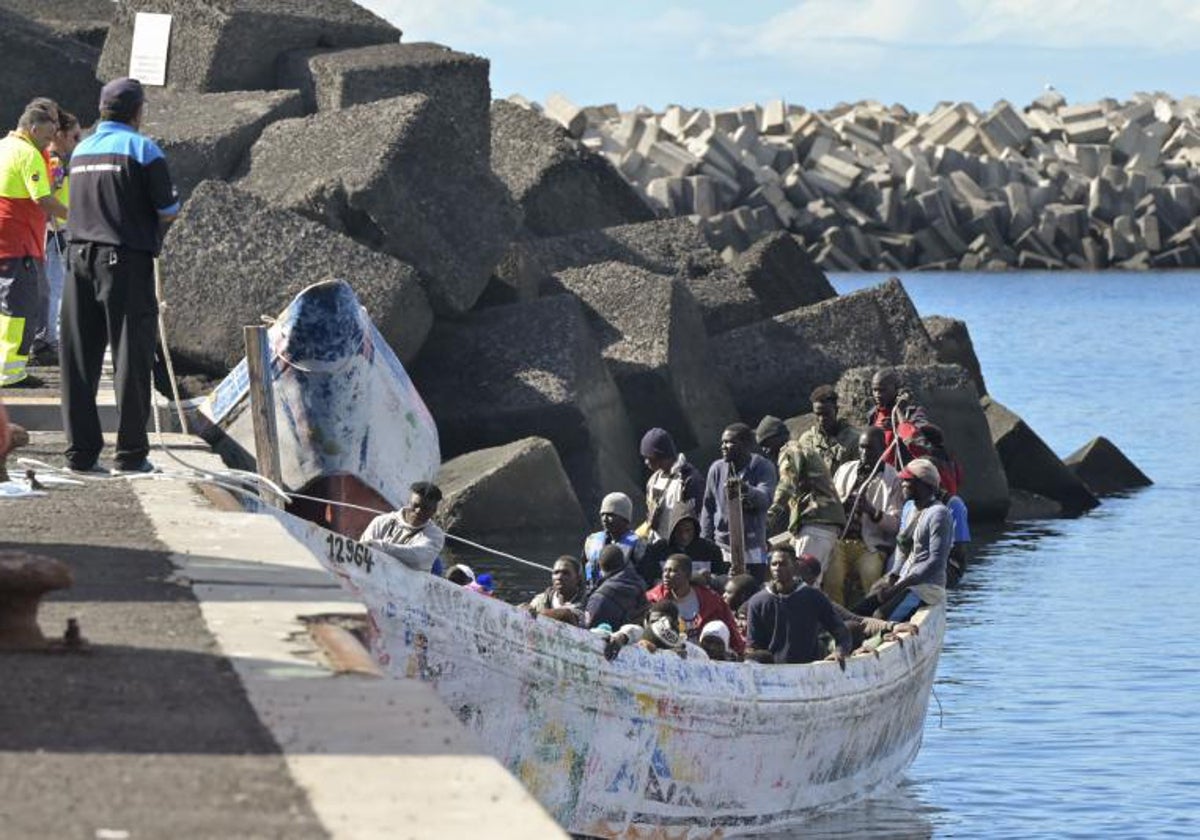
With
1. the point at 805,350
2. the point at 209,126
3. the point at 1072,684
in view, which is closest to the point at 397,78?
the point at 209,126

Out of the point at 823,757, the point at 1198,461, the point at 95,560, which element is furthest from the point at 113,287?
the point at 1198,461

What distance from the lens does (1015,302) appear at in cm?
8481

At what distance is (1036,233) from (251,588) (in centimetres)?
8552

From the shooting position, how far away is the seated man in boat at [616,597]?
1215cm

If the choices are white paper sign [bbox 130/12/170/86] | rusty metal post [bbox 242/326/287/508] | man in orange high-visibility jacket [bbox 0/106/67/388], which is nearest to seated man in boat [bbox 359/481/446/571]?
rusty metal post [bbox 242/326/287/508]

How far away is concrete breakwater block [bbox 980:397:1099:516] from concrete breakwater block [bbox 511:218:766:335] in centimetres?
279

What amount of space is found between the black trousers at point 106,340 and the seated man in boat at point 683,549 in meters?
3.35

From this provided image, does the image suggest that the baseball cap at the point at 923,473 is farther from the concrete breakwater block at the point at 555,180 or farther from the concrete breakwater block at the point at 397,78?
the concrete breakwater block at the point at 555,180

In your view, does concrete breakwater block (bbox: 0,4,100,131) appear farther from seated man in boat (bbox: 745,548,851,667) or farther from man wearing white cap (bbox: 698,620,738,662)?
man wearing white cap (bbox: 698,620,738,662)

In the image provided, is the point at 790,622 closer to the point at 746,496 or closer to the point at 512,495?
the point at 746,496

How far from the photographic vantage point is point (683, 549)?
1380 centimetres

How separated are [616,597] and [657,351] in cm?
1154

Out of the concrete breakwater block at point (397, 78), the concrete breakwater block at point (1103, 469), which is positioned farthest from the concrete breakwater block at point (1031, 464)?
the concrete breakwater block at point (397, 78)

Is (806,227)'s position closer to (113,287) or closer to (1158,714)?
(1158,714)
